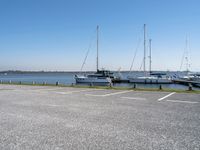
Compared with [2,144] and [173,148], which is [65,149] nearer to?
[2,144]

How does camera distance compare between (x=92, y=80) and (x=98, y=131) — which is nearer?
(x=98, y=131)

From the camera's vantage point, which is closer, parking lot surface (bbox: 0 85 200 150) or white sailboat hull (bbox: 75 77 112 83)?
parking lot surface (bbox: 0 85 200 150)

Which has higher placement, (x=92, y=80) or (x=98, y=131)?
(x=98, y=131)

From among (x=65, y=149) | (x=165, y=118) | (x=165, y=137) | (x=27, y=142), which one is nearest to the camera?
(x=65, y=149)

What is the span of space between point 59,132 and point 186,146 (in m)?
3.55

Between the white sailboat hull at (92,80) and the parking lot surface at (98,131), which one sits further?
the white sailboat hull at (92,80)

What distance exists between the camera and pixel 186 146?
5145 mm

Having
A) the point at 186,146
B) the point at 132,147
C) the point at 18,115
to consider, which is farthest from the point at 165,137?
the point at 18,115

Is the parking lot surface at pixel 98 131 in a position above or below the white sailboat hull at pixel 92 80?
above

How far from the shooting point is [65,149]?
491 centimetres

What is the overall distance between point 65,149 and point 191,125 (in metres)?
4.65

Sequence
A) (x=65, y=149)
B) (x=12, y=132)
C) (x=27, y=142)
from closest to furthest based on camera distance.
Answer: (x=65, y=149) → (x=27, y=142) → (x=12, y=132)

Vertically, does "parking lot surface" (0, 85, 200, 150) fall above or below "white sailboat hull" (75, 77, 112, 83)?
above

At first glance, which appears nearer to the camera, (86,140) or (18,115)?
(86,140)
